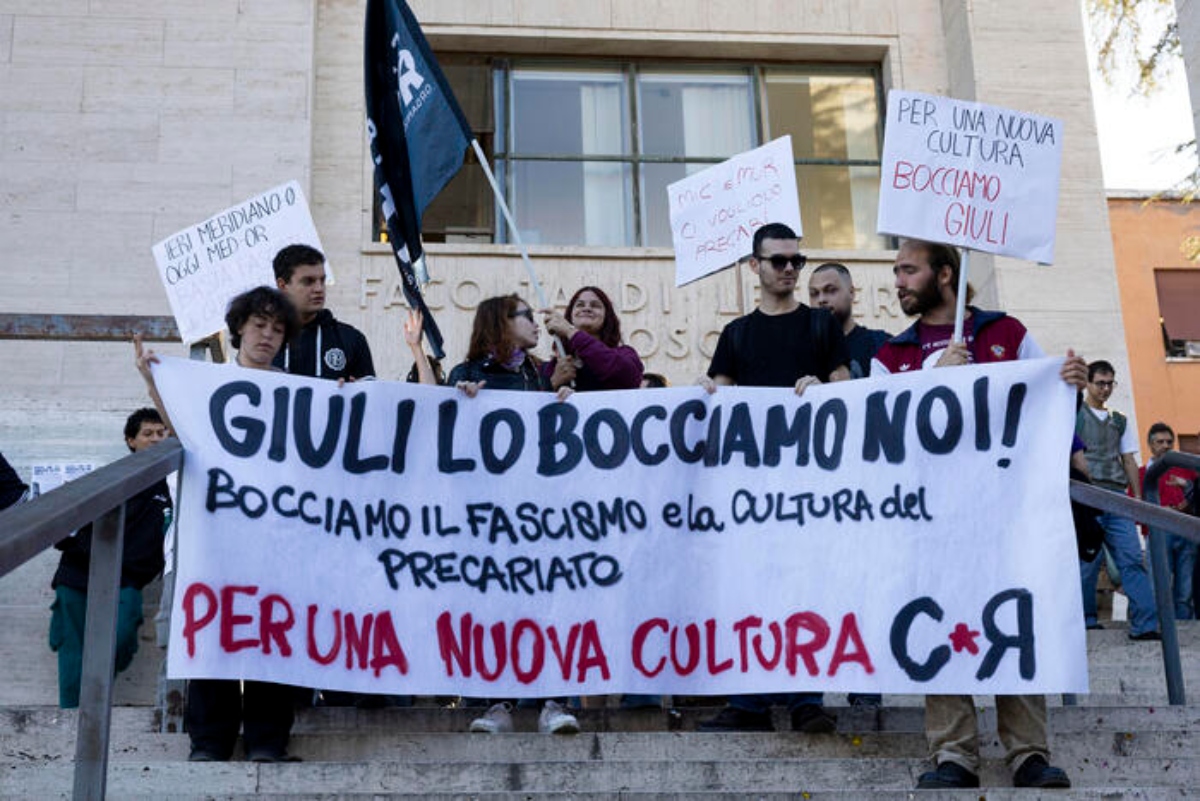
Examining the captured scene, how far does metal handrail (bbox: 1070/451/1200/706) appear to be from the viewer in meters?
5.34

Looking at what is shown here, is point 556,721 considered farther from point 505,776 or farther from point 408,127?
point 408,127

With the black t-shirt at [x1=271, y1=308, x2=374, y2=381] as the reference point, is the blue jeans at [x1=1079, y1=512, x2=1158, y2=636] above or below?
below

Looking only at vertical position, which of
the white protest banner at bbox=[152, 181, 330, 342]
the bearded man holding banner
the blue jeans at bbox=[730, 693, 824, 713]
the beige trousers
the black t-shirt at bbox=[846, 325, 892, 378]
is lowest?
the beige trousers

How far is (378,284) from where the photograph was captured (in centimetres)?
1223

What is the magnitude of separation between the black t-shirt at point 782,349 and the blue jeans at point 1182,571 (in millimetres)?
4755

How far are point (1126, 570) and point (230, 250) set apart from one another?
5282 mm

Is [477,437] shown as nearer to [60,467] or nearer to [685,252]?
[685,252]

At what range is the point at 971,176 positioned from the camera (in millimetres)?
6113

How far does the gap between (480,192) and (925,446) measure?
8718 millimetres

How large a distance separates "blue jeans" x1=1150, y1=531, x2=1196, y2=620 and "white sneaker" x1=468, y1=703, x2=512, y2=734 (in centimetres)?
574

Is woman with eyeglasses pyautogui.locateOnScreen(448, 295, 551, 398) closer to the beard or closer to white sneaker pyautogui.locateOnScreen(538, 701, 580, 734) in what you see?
white sneaker pyautogui.locateOnScreen(538, 701, 580, 734)

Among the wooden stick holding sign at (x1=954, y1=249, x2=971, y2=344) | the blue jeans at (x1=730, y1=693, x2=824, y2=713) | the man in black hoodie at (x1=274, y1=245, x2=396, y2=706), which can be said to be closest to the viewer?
the wooden stick holding sign at (x1=954, y1=249, x2=971, y2=344)

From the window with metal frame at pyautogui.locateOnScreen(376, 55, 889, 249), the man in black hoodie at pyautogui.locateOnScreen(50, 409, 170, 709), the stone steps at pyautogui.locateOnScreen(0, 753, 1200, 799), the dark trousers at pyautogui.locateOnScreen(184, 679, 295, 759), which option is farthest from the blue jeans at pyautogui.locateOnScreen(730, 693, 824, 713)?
the window with metal frame at pyautogui.locateOnScreen(376, 55, 889, 249)

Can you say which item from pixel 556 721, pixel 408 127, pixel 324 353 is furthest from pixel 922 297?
pixel 408 127
